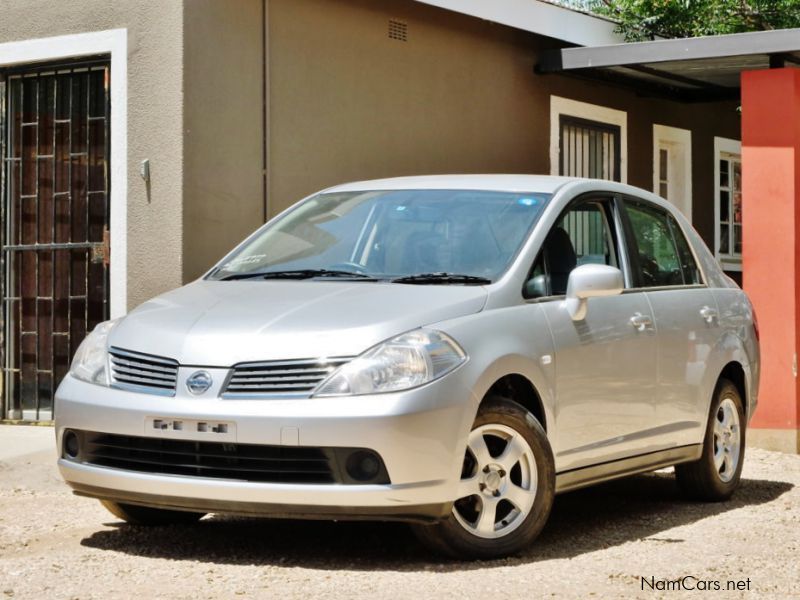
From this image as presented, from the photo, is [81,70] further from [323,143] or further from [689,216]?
[689,216]

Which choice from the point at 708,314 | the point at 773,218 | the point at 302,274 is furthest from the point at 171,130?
the point at 773,218

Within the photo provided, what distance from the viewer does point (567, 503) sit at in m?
8.10

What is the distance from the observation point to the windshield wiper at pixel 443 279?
21.2ft

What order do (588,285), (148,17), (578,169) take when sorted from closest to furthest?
(588,285) < (148,17) < (578,169)

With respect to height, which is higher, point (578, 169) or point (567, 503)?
point (578, 169)

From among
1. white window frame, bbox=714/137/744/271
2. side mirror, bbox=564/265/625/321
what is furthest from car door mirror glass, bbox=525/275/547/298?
white window frame, bbox=714/137/744/271

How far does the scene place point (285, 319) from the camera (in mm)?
5992

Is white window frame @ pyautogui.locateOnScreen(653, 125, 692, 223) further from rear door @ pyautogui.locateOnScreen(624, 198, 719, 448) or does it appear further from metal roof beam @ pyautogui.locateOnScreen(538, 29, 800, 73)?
rear door @ pyautogui.locateOnScreen(624, 198, 719, 448)

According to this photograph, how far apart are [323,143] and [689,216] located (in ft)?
20.9

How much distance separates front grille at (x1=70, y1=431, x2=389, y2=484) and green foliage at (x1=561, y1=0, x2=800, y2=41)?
11.1m

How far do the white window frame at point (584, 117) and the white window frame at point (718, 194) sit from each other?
205cm

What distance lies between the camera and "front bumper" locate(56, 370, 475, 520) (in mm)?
5633

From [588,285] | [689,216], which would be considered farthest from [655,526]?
[689,216]

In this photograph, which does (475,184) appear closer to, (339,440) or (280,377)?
(280,377)
